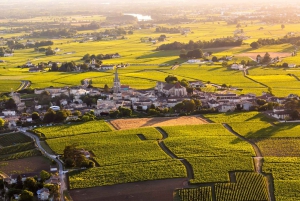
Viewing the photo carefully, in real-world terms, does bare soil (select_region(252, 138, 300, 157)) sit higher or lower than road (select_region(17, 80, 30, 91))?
higher

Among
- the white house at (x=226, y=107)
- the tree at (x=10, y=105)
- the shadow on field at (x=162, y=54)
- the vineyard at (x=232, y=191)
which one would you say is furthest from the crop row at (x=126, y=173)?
the shadow on field at (x=162, y=54)

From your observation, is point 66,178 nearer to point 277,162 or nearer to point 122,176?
point 122,176

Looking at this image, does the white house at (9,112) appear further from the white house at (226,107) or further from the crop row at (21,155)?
the white house at (226,107)

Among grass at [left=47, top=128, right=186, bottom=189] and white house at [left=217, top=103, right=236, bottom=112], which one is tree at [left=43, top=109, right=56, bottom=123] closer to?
grass at [left=47, top=128, right=186, bottom=189]

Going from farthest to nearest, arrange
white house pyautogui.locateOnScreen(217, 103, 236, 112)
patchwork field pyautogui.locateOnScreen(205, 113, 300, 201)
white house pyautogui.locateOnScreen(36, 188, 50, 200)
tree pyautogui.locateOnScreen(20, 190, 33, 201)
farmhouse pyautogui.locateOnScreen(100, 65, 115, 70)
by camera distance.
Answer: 1. farmhouse pyautogui.locateOnScreen(100, 65, 115, 70)
2. white house pyautogui.locateOnScreen(217, 103, 236, 112)
3. patchwork field pyautogui.locateOnScreen(205, 113, 300, 201)
4. white house pyautogui.locateOnScreen(36, 188, 50, 200)
5. tree pyautogui.locateOnScreen(20, 190, 33, 201)

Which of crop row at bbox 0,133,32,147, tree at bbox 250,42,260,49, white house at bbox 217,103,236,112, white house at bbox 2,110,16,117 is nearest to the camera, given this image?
crop row at bbox 0,133,32,147

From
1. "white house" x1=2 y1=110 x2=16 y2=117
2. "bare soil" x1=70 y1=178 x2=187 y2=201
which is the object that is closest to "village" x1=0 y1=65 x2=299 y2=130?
"white house" x1=2 y1=110 x2=16 y2=117
